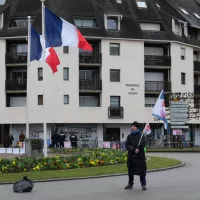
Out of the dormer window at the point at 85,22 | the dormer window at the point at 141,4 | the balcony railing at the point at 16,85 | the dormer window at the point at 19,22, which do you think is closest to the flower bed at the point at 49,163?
the balcony railing at the point at 16,85

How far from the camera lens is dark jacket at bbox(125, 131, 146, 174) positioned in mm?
13906

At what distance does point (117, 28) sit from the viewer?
58188 millimetres

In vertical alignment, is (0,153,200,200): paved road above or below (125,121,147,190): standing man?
below

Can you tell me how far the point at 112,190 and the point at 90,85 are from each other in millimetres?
42296

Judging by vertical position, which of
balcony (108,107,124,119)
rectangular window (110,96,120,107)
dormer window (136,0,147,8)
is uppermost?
dormer window (136,0,147,8)

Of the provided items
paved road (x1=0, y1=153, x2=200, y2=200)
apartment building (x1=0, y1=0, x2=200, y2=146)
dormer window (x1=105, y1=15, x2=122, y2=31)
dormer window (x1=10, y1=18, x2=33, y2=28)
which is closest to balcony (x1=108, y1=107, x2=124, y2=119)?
apartment building (x1=0, y1=0, x2=200, y2=146)

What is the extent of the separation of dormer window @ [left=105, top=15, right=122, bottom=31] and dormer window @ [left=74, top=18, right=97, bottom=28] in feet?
4.61

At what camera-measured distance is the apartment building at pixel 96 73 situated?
55.5 metres

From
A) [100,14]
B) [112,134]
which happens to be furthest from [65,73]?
[112,134]

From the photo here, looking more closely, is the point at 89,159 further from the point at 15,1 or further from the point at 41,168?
the point at 15,1

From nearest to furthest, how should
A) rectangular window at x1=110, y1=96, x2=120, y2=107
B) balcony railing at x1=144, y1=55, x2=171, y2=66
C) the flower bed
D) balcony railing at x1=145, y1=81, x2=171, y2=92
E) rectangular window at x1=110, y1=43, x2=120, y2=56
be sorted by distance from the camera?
the flower bed, rectangular window at x1=110, y1=96, x2=120, y2=107, rectangular window at x1=110, y1=43, x2=120, y2=56, balcony railing at x1=144, y1=55, x2=171, y2=66, balcony railing at x1=145, y1=81, x2=171, y2=92

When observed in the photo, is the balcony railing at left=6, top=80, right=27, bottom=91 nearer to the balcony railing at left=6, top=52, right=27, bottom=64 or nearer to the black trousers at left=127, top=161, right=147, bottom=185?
the balcony railing at left=6, top=52, right=27, bottom=64

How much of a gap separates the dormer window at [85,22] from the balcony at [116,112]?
31.1 feet

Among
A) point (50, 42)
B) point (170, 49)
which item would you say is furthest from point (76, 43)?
point (170, 49)
